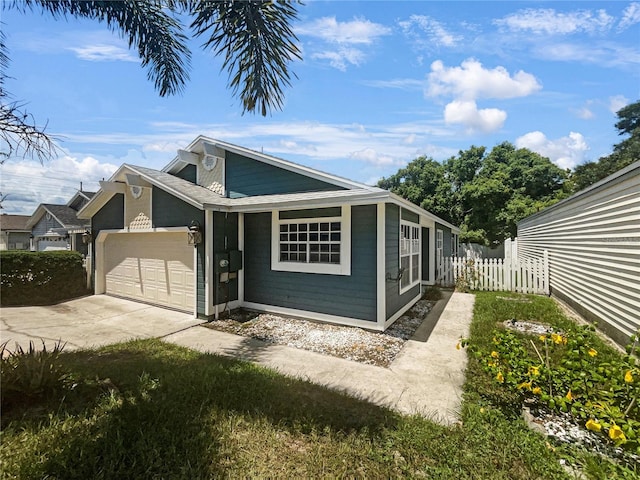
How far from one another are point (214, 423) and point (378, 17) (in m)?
7.06

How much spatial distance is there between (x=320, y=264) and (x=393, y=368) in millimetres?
2852

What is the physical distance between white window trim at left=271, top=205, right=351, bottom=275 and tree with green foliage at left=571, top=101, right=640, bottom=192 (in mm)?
21568

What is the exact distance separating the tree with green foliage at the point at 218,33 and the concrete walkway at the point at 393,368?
13.2ft

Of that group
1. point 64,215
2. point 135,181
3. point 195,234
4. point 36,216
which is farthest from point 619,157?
point 36,216

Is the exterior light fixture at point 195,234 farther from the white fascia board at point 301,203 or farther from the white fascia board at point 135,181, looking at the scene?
the white fascia board at point 135,181

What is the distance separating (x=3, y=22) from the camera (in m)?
3.56

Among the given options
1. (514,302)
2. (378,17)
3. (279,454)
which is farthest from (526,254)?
(279,454)

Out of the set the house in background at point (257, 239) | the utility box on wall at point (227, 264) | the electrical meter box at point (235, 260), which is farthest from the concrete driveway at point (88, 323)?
the electrical meter box at point (235, 260)

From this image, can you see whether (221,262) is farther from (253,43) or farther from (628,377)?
(628,377)

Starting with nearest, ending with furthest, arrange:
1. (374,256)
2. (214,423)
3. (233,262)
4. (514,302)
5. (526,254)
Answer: (214,423)
(374,256)
(233,262)
(514,302)
(526,254)

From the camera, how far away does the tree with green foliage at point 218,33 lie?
168 inches

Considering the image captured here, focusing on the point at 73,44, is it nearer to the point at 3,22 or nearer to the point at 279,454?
the point at 3,22

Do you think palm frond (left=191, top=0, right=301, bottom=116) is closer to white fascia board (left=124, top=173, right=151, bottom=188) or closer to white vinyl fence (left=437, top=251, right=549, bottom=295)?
white fascia board (left=124, top=173, right=151, bottom=188)

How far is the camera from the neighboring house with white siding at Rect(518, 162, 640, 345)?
16.0 ft
